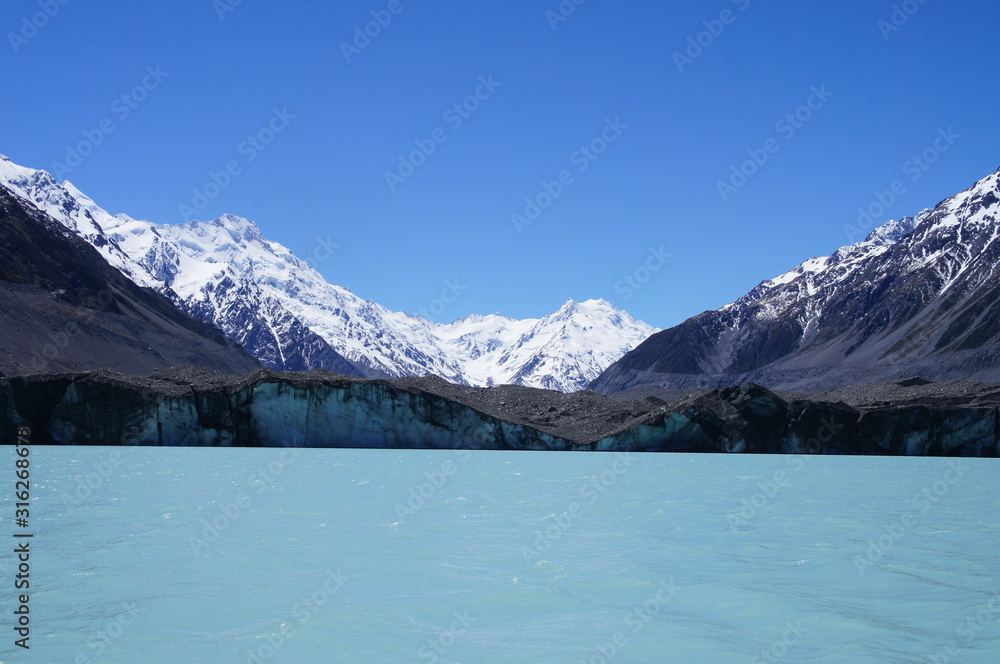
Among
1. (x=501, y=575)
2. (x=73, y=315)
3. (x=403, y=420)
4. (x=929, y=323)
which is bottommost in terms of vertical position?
(x=501, y=575)

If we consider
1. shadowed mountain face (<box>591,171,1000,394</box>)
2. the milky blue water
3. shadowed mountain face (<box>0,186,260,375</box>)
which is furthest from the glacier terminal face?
shadowed mountain face (<box>591,171,1000,394</box>)

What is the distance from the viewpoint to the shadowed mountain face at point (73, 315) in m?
94.0

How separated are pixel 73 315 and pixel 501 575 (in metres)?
116

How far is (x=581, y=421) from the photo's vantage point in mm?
58094

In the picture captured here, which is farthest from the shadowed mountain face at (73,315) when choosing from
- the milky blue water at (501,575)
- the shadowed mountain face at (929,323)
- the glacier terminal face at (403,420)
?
the shadowed mountain face at (929,323)

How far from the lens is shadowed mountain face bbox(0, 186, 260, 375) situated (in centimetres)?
9400

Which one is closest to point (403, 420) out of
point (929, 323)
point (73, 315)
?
point (73, 315)

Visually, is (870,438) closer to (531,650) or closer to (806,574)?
(806,574)

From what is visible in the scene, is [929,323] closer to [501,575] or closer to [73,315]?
[73,315]

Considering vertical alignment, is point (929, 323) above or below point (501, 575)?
above

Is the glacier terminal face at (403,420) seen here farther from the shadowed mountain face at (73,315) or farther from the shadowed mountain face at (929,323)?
the shadowed mountain face at (929,323)

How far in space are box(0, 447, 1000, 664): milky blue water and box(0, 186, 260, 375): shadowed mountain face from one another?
67.5 meters

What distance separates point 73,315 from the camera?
367 feet

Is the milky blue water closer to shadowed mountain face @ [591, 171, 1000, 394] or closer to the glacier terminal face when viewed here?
the glacier terminal face
